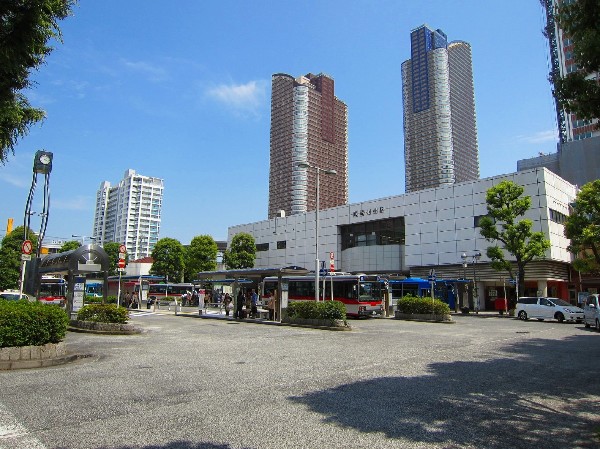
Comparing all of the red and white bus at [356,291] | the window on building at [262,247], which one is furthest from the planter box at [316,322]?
the window on building at [262,247]

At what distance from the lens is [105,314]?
16750mm

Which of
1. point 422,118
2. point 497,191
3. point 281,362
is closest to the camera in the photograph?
point 281,362

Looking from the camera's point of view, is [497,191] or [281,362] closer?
[281,362]

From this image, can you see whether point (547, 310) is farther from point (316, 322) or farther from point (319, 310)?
point (316, 322)

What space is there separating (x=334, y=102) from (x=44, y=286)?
101 m

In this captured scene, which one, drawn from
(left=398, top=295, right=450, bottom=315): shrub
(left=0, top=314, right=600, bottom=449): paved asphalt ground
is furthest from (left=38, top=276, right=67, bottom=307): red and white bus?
(left=0, top=314, right=600, bottom=449): paved asphalt ground

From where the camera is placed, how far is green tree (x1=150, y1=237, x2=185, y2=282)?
67.6 meters

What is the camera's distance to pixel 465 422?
5.46 meters

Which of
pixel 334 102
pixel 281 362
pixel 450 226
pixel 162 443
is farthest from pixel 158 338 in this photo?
pixel 334 102

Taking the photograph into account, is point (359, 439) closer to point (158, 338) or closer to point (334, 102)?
point (158, 338)

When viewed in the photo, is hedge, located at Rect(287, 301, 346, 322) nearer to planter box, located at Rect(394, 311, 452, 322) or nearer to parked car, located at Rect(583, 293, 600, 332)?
planter box, located at Rect(394, 311, 452, 322)

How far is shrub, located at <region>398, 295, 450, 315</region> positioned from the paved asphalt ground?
13865mm

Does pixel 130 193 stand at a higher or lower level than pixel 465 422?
higher

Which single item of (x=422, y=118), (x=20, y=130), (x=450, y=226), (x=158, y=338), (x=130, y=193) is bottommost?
(x=158, y=338)
